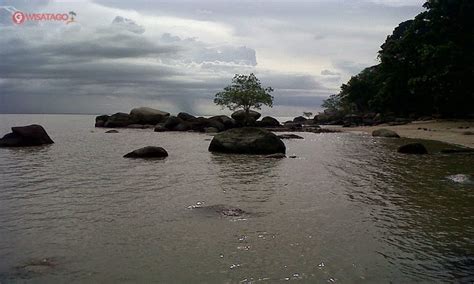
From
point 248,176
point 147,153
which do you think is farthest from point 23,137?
point 248,176

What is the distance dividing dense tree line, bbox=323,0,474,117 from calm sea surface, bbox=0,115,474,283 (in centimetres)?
2217

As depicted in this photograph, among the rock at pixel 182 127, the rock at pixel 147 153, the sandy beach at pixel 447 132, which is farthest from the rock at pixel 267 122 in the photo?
the rock at pixel 147 153

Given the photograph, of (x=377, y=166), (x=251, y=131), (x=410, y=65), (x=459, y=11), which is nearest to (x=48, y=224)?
(x=377, y=166)

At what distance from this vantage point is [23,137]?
78.2 feet

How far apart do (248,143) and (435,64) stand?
2131 centimetres

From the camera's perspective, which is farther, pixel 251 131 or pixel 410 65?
pixel 410 65

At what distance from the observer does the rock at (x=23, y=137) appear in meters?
23.4

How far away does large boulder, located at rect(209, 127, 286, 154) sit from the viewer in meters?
19.7

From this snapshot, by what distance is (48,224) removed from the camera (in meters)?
7.04

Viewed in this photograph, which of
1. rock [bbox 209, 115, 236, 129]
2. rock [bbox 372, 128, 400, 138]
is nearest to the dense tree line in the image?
rock [bbox 372, 128, 400, 138]

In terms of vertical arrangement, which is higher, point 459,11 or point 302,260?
point 459,11

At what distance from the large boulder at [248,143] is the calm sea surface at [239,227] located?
6.16 metres

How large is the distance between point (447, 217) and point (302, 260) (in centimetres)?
369

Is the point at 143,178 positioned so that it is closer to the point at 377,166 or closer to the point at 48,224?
the point at 48,224
